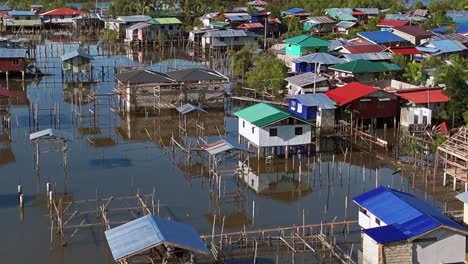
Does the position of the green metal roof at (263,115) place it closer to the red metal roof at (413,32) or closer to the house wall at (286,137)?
the house wall at (286,137)

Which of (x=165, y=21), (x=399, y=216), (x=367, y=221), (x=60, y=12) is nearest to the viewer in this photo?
(x=399, y=216)

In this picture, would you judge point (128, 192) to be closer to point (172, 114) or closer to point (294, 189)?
point (294, 189)

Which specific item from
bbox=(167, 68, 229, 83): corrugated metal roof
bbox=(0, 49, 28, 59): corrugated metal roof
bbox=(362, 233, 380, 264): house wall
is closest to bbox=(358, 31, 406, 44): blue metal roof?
bbox=(167, 68, 229, 83): corrugated metal roof

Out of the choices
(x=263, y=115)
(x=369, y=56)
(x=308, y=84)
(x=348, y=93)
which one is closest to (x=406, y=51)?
(x=369, y=56)

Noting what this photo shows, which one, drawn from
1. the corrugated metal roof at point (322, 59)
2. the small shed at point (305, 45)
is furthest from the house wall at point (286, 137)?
the small shed at point (305, 45)

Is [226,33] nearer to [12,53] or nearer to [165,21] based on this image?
[165,21]

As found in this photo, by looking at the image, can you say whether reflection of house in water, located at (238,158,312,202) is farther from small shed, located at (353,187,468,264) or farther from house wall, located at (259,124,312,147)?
small shed, located at (353,187,468,264)
